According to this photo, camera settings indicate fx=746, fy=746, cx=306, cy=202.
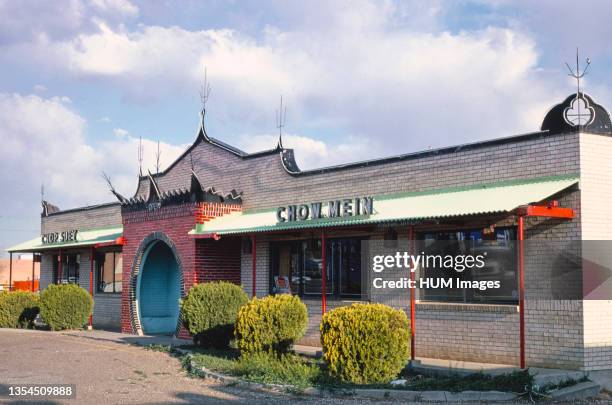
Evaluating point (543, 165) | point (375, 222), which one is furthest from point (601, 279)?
point (375, 222)

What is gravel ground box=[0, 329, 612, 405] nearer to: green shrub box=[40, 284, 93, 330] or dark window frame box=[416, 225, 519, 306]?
dark window frame box=[416, 225, 519, 306]

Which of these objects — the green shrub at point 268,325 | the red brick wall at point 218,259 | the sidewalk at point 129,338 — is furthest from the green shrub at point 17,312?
the green shrub at point 268,325

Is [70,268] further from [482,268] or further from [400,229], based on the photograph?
[482,268]

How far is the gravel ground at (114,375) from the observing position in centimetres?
1054

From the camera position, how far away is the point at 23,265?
276 ft

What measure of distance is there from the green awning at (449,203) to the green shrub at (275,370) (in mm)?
2944

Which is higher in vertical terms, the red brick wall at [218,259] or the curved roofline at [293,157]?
the curved roofline at [293,157]

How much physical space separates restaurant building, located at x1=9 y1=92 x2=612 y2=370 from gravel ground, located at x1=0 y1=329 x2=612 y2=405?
2.48 metres

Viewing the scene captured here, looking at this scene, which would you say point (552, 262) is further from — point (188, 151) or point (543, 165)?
point (188, 151)

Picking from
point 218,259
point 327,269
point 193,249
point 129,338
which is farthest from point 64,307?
point 327,269

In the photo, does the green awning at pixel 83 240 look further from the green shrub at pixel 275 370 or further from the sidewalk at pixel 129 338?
the green shrub at pixel 275 370

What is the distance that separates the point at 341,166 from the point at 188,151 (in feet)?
21.1

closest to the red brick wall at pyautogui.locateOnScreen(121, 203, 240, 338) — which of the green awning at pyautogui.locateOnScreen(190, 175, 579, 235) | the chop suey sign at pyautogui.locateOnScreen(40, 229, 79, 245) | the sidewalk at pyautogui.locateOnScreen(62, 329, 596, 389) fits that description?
the green awning at pyautogui.locateOnScreen(190, 175, 579, 235)

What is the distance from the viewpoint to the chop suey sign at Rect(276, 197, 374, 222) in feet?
48.3
